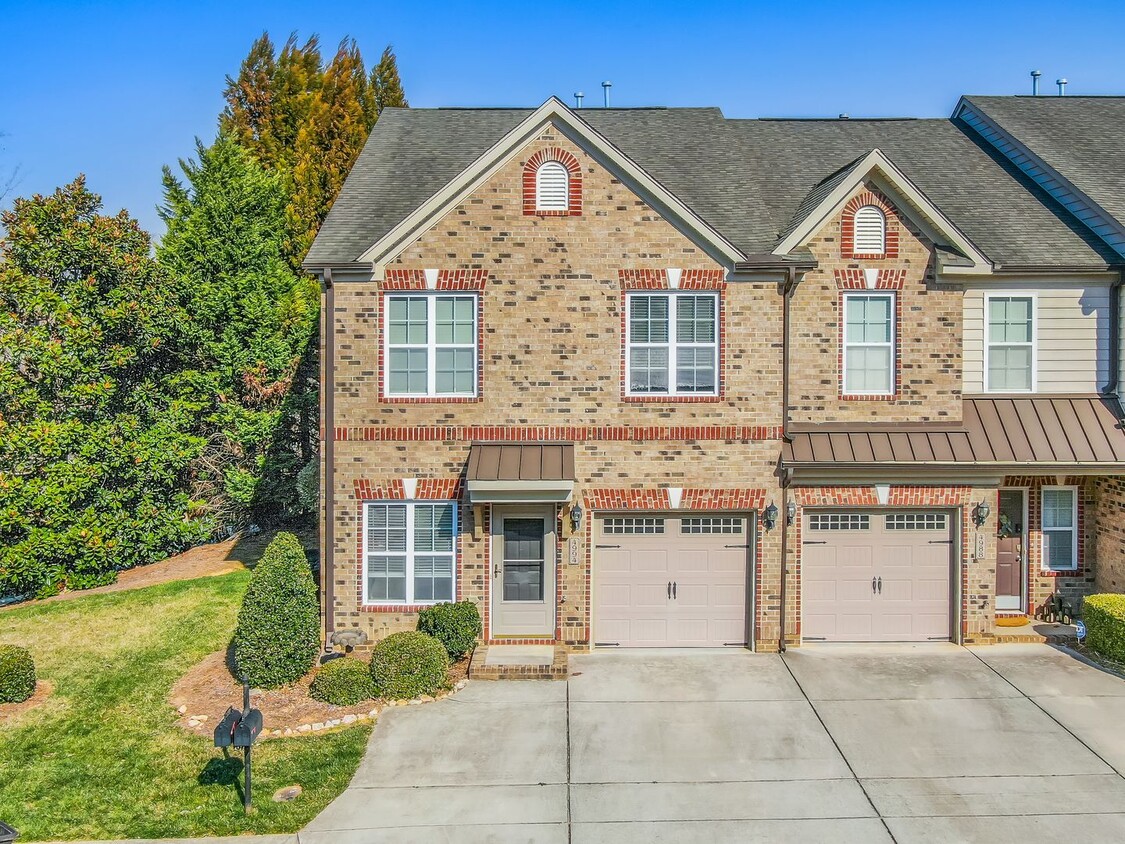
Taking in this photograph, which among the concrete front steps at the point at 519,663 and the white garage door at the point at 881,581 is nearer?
the concrete front steps at the point at 519,663

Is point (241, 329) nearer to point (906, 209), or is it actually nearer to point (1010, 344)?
point (906, 209)

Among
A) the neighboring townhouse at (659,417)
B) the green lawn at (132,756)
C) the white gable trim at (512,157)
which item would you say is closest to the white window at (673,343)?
the neighboring townhouse at (659,417)

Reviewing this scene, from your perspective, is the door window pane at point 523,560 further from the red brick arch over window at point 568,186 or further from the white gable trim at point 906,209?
the white gable trim at point 906,209

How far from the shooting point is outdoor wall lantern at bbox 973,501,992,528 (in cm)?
1332

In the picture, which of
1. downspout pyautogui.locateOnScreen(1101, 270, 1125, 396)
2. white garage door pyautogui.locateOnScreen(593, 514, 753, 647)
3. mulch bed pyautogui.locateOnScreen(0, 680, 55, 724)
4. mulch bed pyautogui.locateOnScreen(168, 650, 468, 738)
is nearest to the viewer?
mulch bed pyautogui.locateOnScreen(168, 650, 468, 738)

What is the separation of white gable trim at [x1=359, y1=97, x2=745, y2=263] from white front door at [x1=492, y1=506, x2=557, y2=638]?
4.82 m

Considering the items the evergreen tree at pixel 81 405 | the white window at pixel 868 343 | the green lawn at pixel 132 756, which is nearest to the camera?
the green lawn at pixel 132 756

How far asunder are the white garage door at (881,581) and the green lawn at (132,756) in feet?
25.9

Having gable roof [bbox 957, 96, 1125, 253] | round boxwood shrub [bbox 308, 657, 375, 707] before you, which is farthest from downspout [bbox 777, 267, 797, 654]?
round boxwood shrub [bbox 308, 657, 375, 707]

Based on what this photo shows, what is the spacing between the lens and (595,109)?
17953 millimetres

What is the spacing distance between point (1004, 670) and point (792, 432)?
15.9ft

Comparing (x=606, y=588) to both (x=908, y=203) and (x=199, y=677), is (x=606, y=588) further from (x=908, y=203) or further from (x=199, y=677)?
(x=908, y=203)

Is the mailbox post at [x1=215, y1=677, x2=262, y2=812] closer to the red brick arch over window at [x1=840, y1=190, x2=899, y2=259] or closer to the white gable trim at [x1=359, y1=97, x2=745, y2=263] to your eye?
the white gable trim at [x1=359, y1=97, x2=745, y2=263]

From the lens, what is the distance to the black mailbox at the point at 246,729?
Result: 320 inches
